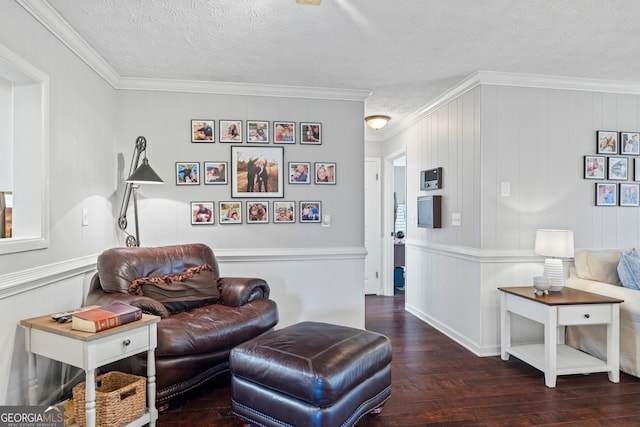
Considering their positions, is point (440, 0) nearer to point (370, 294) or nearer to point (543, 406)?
point (543, 406)

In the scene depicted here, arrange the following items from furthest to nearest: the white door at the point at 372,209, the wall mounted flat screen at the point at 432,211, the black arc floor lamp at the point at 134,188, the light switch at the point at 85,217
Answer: the white door at the point at 372,209, the wall mounted flat screen at the point at 432,211, the black arc floor lamp at the point at 134,188, the light switch at the point at 85,217

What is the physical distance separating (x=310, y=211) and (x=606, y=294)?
8.16ft

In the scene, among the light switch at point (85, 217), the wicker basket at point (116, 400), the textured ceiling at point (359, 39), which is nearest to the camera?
the wicker basket at point (116, 400)

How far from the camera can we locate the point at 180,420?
2238 mm

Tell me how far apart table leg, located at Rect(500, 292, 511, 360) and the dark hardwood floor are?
88 millimetres

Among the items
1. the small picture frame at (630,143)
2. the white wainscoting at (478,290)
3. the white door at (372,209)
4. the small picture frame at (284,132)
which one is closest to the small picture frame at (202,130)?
the small picture frame at (284,132)

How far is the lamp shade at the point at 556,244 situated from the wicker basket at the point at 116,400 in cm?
295

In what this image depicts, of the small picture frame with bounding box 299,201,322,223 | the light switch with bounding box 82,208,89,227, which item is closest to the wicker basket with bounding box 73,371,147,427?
the light switch with bounding box 82,208,89,227

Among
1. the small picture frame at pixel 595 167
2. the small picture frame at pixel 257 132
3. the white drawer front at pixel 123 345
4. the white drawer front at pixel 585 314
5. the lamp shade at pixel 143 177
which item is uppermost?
the small picture frame at pixel 257 132

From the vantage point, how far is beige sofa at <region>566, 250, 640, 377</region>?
111 inches

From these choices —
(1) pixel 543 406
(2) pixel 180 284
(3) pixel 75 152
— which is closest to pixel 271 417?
(2) pixel 180 284

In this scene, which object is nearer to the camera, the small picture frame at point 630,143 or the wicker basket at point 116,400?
the wicker basket at point 116,400

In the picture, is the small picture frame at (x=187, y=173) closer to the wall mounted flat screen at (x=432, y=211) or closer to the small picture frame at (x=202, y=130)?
the small picture frame at (x=202, y=130)

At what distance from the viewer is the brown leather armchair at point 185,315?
7.47 ft
